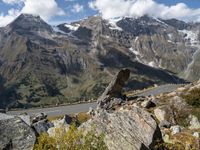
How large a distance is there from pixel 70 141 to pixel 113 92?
44.5 metres

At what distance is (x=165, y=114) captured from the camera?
4528cm

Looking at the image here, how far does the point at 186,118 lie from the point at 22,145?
29.8 m

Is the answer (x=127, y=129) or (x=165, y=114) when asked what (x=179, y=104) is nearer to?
(x=165, y=114)

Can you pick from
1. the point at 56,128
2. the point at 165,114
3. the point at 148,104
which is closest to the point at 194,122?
the point at 165,114

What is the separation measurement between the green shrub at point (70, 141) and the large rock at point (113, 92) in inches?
1503

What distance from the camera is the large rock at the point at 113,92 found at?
59281 millimetres

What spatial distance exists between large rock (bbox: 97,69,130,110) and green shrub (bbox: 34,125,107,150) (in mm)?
38165

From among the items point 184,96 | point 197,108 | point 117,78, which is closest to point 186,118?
point 197,108

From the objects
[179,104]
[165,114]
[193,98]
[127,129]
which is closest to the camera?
[127,129]

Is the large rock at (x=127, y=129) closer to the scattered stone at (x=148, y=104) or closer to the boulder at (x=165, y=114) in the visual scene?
the boulder at (x=165, y=114)

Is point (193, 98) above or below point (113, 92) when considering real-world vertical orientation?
below

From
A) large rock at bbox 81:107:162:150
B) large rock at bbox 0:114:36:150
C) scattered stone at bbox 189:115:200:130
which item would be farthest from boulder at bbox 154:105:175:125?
large rock at bbox 0:114:36:150

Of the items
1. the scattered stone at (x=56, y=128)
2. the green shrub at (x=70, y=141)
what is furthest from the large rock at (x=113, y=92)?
the green shrub at (x=70, y=141)

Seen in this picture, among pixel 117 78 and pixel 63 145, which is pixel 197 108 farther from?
pixel 63 145
